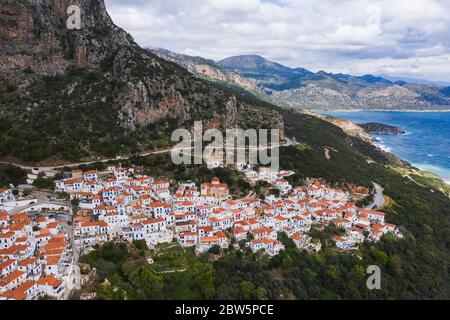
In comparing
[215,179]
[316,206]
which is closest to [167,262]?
[215,179]

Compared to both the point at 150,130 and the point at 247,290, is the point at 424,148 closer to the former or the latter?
the point at 150,130

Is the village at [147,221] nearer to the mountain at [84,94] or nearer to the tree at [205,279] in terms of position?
the tree at [205,279]

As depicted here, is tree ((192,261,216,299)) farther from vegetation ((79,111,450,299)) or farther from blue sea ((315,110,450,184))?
blue sea ((315,110,450,184))

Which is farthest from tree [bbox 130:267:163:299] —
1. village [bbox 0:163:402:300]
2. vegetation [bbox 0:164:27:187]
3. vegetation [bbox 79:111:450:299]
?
vegetation [bbox 0:164:27:187]

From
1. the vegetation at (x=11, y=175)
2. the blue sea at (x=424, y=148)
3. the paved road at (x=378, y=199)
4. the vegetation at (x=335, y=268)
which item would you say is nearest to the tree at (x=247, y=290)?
the vegetation at (x=335, y=268)

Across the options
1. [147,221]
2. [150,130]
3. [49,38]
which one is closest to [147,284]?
[147,221]

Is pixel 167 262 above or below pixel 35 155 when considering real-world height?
below
